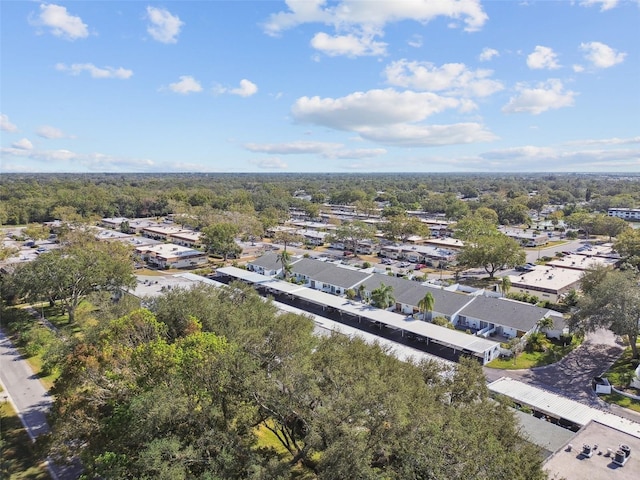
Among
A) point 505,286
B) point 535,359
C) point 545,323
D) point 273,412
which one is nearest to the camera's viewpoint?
point 273,412

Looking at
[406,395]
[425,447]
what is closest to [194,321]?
[406,395]

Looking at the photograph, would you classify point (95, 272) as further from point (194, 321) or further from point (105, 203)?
point (105, 203)

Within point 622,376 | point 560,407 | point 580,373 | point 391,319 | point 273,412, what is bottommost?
point 580,373

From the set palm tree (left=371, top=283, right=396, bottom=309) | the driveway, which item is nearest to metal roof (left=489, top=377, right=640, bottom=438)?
the driveway

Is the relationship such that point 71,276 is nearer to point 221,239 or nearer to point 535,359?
point 221,239

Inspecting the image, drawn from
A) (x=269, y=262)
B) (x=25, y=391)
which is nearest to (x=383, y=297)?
(x=269, y=262)

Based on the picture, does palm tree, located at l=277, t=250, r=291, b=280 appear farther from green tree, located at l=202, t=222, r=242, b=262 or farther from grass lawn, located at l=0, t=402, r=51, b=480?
grass lawn, located at l=0, t=402, r=51, b=480

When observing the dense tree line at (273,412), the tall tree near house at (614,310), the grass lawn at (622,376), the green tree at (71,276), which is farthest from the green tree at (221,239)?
the grass lawn at (622,376)

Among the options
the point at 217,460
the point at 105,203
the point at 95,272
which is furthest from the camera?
the point at 105,203
